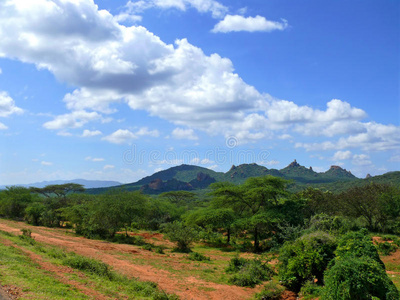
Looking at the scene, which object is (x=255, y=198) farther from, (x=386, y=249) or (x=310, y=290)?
(x=310, y=290)

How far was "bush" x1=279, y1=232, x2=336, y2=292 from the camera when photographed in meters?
14.6

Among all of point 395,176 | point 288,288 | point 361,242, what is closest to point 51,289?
point 288,288

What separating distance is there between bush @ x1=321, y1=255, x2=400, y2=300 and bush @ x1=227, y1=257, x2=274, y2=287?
620cm

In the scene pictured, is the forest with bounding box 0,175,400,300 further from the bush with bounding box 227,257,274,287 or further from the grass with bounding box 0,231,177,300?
the grass with bounding box 0,231,177,300

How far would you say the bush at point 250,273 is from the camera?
1609cm

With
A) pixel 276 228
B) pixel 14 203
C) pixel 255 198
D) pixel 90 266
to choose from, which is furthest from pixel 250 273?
pixel 14 203

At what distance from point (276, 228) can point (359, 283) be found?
1983 centimetres

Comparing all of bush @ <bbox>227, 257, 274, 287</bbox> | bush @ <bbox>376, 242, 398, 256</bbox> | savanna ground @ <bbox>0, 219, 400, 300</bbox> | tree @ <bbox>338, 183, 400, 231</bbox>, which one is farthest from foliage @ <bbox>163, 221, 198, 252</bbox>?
tree @ <bbox>338, 183, 400, 231</bbox>

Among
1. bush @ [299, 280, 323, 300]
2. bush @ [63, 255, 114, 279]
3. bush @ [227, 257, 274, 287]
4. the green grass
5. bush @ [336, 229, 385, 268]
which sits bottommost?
bush @ [227, 257, 274, 287]

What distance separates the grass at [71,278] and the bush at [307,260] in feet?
22.7

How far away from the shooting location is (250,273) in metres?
16.7

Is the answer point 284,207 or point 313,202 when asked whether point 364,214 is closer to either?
point 313,202

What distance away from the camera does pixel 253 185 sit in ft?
108

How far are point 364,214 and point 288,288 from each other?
3081 centimetres
